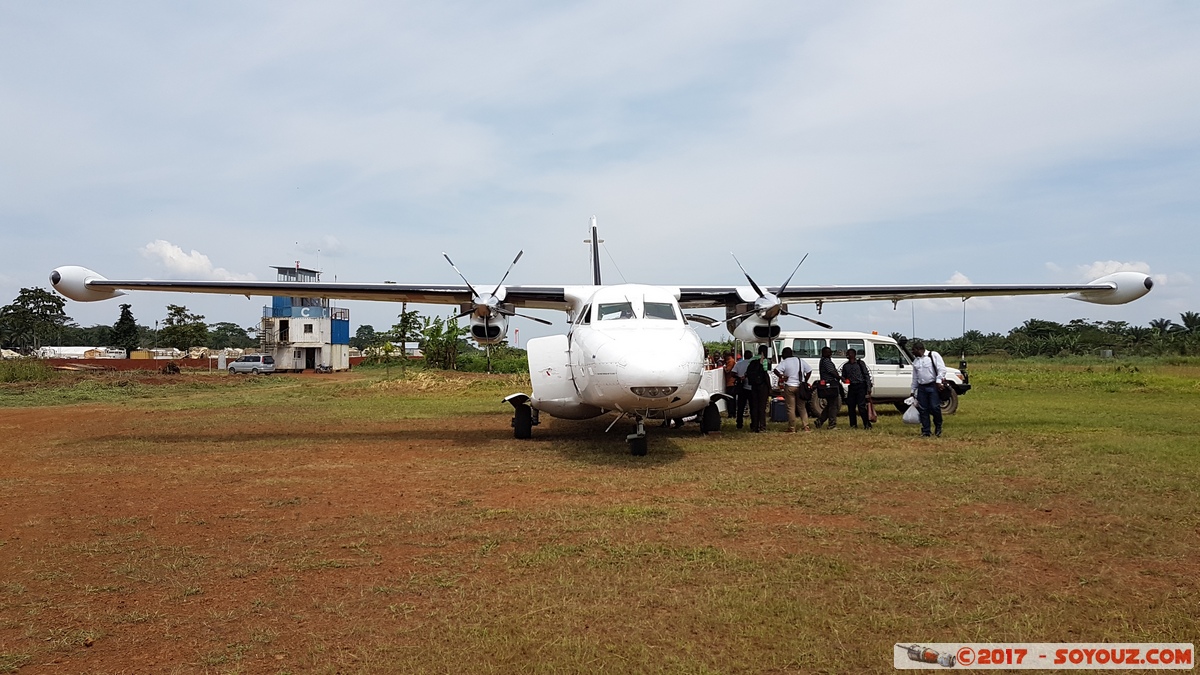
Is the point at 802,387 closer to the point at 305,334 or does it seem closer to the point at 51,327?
the point at 305,334

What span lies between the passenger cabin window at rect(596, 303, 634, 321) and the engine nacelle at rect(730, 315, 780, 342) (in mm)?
3691

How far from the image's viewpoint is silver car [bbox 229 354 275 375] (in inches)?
1849

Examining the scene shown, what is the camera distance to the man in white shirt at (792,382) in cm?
1310

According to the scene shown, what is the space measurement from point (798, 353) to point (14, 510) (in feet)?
47.2

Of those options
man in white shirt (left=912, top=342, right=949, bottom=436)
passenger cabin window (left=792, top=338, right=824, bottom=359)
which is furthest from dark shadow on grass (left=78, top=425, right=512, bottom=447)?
passenger cabin window (left=792, top=338, right=824, bottom=359)

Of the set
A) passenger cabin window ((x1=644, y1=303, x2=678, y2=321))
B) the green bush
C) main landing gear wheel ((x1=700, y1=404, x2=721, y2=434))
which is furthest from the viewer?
the green bush

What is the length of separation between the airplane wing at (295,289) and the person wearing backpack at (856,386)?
5398 mm

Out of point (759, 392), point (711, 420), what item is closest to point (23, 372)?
point (711, 420)

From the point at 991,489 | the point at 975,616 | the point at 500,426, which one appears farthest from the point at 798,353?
the point at 975,616

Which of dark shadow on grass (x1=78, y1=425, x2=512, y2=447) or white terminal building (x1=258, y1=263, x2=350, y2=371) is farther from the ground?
white terminal building (x1=258, y1=263, x2=350, y2=371)

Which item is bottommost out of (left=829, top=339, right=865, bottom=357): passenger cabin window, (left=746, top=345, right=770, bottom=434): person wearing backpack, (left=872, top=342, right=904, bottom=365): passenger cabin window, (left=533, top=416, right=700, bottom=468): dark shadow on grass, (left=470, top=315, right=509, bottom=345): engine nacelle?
(left=533, top=416, right=700, bottom=468): dark shadow on grass

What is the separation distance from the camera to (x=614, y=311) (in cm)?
1073

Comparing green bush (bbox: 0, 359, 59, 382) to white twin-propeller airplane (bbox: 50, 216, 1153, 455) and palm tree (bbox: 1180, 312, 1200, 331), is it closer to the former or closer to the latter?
white twin-propeller airplane (bbox: 50, 216, 1153, 455)

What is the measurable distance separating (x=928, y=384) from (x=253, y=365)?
44.9 meters
